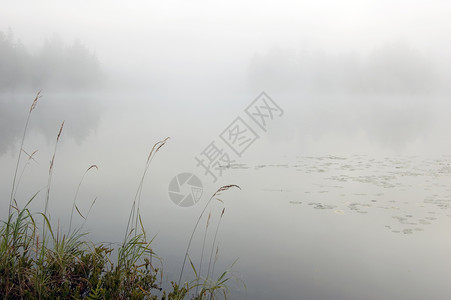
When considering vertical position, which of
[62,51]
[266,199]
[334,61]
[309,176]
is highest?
[334,61]

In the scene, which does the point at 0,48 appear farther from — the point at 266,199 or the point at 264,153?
the point at 266,199

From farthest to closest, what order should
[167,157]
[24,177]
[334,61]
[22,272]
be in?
[334,61]
[167,157]
[24,177]
[22,272]

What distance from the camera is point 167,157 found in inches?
560

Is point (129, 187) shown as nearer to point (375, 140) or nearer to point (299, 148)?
point (299, 148)

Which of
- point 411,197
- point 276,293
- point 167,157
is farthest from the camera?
point 167,157

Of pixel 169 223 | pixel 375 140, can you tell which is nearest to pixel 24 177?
pixel 169 223

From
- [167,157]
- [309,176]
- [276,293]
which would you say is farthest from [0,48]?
[276,293]

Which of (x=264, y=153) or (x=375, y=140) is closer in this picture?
(x=264, y=153)

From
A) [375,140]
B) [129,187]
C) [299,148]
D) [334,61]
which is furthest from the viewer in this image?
[334,61]

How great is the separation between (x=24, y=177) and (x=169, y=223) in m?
5.98

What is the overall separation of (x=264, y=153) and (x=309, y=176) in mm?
4859

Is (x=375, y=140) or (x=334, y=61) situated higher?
(x=334, y=61)

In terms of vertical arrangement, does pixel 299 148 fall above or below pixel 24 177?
above

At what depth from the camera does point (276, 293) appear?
4.56m
